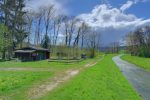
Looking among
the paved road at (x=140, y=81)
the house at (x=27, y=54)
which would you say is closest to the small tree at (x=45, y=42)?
the house at (x=27, y=54)

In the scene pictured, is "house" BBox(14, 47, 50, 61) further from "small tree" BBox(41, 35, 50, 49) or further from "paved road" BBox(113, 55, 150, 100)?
"paved road" BBox(113, 55, 150, 100)

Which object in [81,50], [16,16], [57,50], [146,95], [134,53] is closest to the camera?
[146,95]

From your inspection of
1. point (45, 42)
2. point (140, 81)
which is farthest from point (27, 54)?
point (140, 81)

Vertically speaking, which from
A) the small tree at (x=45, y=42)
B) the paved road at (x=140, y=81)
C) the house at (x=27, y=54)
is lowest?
the paved road at (x=140, y=81)

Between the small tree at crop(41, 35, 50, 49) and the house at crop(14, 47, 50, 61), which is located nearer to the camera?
the house at crop(14, 47, 50, 61)

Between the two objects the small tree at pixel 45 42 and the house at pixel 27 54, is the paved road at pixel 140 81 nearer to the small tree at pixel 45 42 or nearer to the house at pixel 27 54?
the house at pixel 27 54

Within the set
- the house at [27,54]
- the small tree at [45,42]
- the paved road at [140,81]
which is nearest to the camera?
the paved road at [140,81]

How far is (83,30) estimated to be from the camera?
100562 millimetres

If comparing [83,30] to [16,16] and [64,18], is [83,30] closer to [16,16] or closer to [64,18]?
[64,18]

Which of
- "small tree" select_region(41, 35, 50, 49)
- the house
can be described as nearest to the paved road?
the house

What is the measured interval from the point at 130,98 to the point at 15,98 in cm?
576

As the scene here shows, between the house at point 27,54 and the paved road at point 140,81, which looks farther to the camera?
the house at point 27,54

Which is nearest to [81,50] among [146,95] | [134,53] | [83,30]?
[83,30]

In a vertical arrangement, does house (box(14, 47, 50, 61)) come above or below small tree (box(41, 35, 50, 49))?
below
